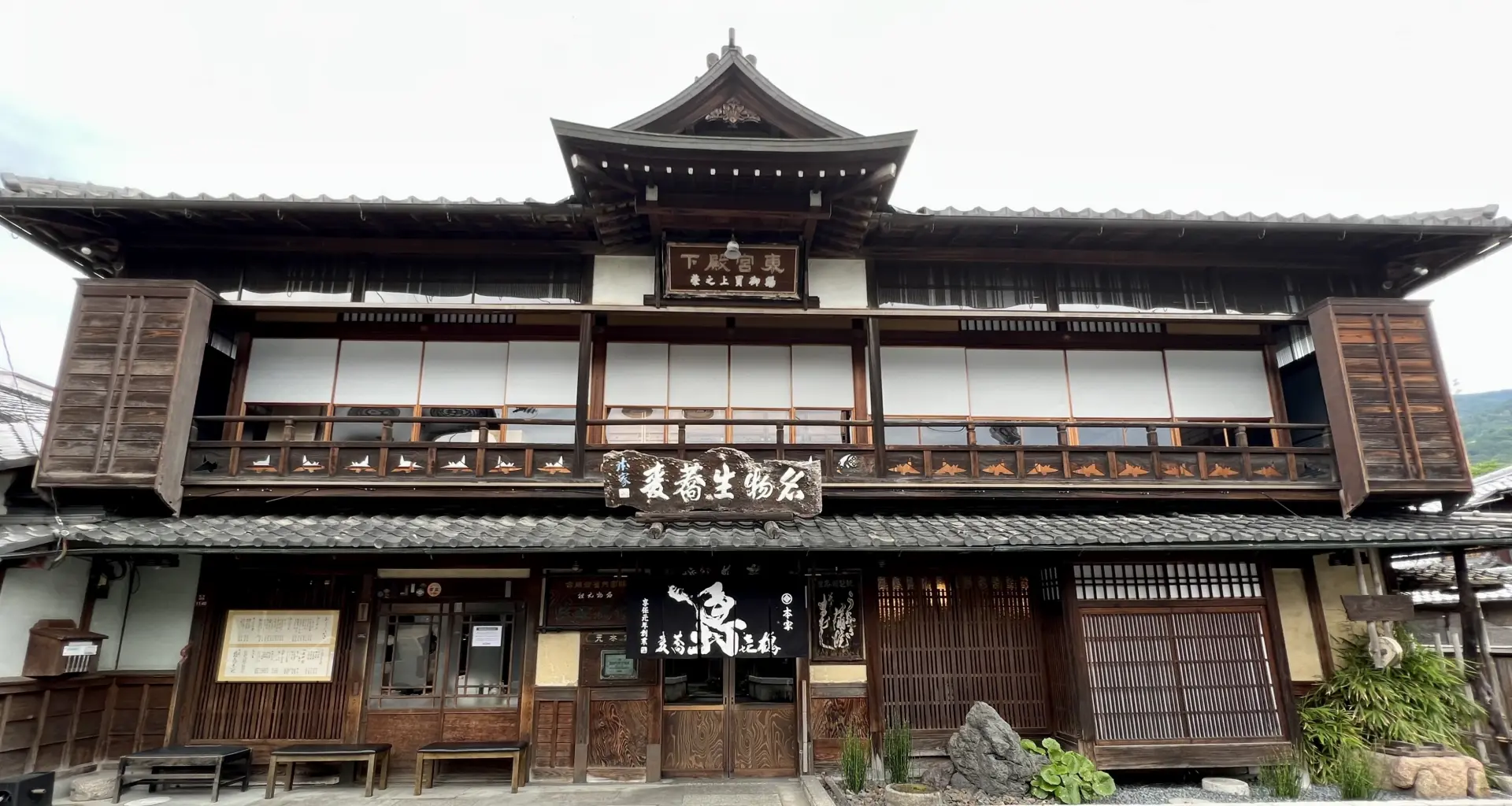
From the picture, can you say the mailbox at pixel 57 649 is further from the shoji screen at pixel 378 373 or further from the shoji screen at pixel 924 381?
the shoji screen at pixel 924 381

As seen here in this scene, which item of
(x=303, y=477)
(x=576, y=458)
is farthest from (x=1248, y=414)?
(x=303, y=477)

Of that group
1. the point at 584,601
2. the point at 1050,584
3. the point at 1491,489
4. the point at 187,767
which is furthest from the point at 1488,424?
the point at 187,767

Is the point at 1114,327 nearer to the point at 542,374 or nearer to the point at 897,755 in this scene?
the point at 897,755

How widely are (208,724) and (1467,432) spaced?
124 m

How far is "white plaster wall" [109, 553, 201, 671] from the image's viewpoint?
1062cm

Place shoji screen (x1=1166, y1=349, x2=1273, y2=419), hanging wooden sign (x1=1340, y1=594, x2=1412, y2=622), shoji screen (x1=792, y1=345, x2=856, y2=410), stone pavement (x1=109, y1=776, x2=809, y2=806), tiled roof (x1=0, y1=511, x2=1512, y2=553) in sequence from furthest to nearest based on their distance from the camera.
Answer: shoji screen (x1=1166, y1=349, x2=1273, y2=419) → shoji screen (x1=792, y1=345, x2=856, y2=410) → hanging wooden sign (x1=1340, y1=594, x2=1412, y2=622) → stone pavement (x1=109, y1=776, x2=809, y2=806) → tiled roof (x1=0, y1=511, x2=1512, y2=553)

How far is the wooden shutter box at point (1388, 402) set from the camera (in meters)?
10.5

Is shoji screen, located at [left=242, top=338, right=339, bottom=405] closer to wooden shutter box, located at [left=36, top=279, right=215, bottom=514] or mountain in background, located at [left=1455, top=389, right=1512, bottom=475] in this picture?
wooden shutter box, located at [left=36, top=279, right=215, bottom=514]

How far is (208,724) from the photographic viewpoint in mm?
10430

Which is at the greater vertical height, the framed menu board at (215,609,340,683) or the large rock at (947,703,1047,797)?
the framed menu board at (215,609,340,683)

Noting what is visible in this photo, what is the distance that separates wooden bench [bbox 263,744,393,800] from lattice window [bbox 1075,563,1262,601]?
987 centimetres

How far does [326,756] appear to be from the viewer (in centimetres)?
948

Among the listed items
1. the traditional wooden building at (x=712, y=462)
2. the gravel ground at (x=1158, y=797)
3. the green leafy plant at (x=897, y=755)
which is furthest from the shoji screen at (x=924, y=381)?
the gravel ground at (x=1158, y=797)

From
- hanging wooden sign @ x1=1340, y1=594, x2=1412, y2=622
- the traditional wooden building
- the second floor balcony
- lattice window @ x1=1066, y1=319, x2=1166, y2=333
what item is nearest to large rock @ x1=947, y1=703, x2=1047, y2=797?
the traditional wooden building
